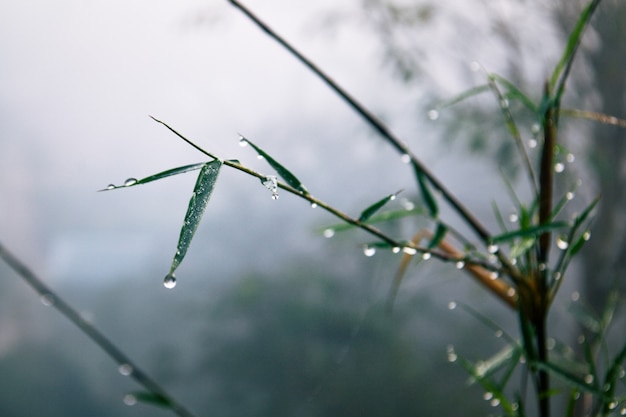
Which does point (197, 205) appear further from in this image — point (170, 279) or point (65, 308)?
point (65, 308)

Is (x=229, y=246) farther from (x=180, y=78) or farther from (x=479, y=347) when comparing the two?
(x=479, y=347)

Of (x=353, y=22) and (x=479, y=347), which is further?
(x=479, y=347)

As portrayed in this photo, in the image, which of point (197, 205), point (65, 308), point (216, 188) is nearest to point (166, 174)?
point (197, 205)

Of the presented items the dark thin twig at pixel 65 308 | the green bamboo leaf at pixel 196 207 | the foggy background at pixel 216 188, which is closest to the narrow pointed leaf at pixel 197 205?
the green bamboo leaf at pixel 196 207

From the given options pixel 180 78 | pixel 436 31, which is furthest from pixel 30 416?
pixel 436 31

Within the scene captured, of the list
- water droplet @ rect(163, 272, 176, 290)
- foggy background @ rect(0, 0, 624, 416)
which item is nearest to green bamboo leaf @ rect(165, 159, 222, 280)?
water droplet @ rect(163, 272, 176, 290)

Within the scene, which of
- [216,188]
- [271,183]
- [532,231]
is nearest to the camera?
[271,183]
